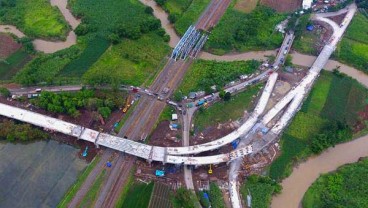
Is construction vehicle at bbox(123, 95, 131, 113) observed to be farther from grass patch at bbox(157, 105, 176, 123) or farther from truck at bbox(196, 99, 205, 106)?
truck at bbox(196, 99, 205, 106)

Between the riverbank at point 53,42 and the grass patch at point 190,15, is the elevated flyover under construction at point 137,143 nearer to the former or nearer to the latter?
the riverbank at point 53,42

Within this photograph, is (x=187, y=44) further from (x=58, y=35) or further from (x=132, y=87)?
(x=58, y=35)

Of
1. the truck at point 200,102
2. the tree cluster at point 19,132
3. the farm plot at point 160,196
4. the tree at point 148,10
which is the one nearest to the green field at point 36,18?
the tree at point 148,10

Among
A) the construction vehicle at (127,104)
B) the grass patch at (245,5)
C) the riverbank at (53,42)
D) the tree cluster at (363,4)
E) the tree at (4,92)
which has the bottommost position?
the tree at (4,92)

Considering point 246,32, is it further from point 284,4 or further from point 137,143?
point 137,143

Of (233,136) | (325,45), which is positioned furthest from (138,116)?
(325,45)

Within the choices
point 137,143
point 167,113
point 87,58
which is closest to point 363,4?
point 167,113
